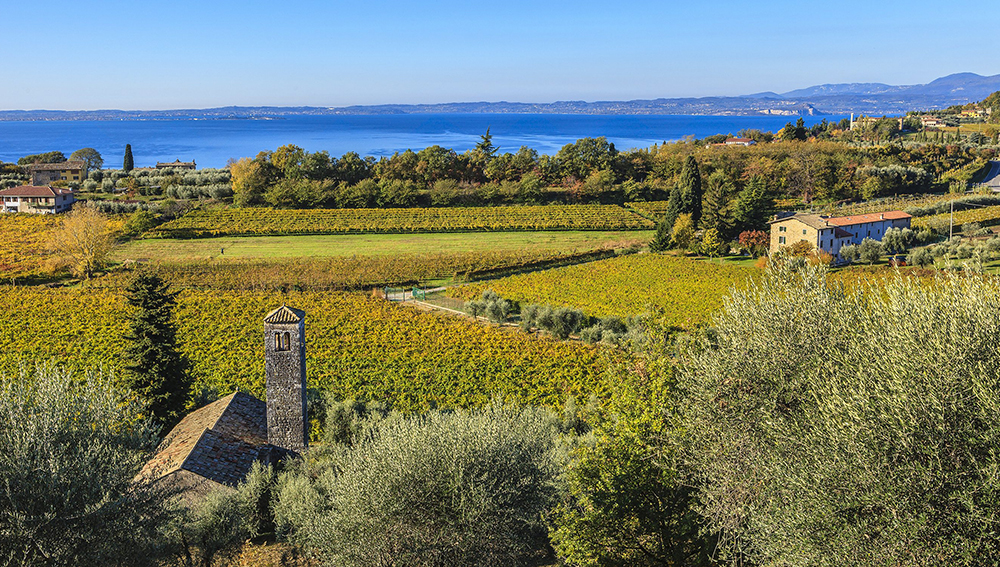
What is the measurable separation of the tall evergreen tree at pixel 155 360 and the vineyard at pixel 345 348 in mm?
1786

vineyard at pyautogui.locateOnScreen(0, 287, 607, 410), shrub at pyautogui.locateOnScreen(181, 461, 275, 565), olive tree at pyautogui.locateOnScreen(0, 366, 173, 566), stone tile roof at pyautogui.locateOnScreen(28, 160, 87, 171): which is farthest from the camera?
stone tile roof at pyautogui.locateOnScreen(28, 160, 87, 171)

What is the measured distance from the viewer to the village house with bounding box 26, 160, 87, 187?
3334 inches

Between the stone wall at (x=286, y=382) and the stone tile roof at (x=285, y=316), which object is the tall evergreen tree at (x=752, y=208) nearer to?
the stone tile roof at (x=285, y=316)

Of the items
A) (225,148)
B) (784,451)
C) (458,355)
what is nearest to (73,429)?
(784,451)

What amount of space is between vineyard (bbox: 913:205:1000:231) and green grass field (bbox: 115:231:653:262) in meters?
21.7

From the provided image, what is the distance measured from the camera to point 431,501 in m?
11.6

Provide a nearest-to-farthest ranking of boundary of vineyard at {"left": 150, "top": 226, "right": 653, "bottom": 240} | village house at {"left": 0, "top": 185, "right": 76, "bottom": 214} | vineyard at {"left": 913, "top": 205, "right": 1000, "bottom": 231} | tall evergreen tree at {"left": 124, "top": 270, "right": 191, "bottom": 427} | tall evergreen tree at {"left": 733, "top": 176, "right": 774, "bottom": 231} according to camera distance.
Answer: tall evergreen tree at {"left": 124, "top": 270, "right": 191, "bottom": 427} < tall evergreen tree at {"left": 733, "top": 176, "right": 774, "bottom": 231} < vineyard at {"left": 913, "top": 205, "right": 1000, "bottom": 231} < boundary of vineyard at {"left": 150, "top": 226, "right": 653, "bottom": 240} < village house at {"left": 0, "top": 185, "right": 76, "bottom": 214}

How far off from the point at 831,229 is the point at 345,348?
3559cm

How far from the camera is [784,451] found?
1032 centimetres

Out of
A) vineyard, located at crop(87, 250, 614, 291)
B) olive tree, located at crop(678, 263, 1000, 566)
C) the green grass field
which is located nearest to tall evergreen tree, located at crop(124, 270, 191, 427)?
olive tree, located at crop(678, 263, 1000, 566)

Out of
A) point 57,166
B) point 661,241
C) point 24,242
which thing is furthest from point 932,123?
point 57,166

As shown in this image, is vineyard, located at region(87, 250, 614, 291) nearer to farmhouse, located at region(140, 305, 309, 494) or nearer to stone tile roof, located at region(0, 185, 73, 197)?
farmhouse, located at region(140, 305, 309, 494)

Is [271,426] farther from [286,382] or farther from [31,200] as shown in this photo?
[31,200]

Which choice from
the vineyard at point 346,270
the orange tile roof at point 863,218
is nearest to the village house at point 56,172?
the vineyard at point 346,270
